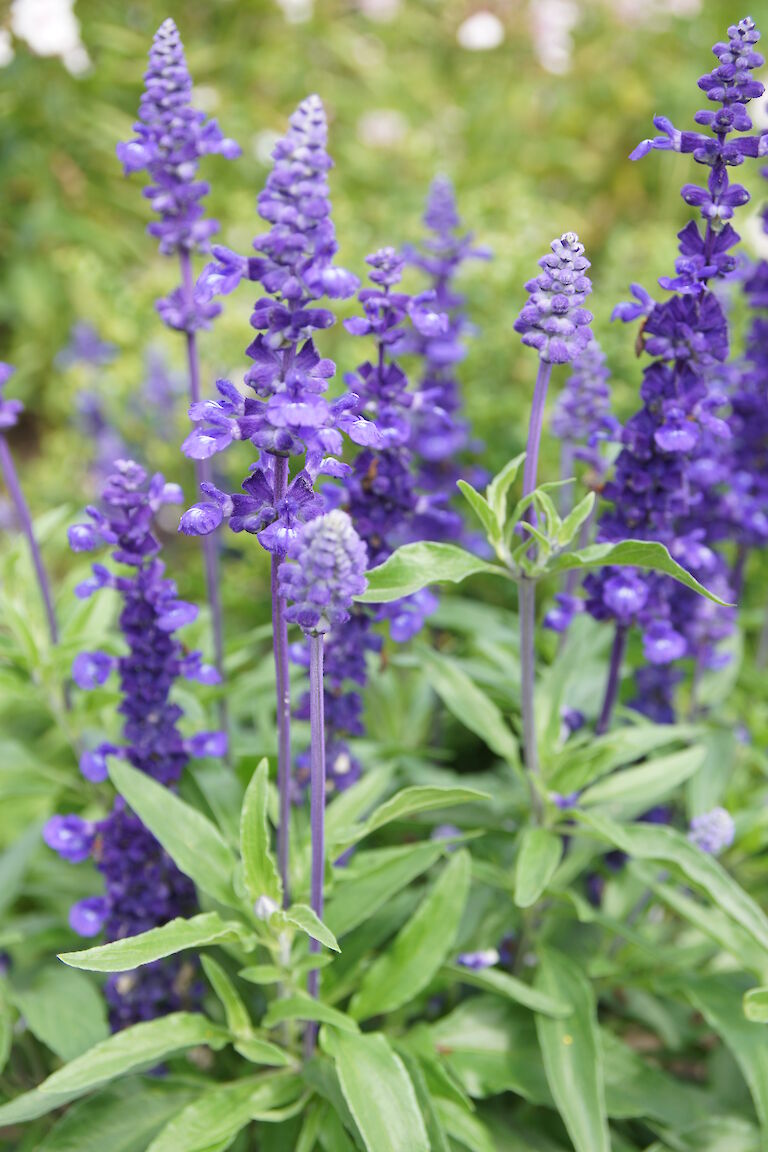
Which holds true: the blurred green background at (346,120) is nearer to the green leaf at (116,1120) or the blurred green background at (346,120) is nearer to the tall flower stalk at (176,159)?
the tall flower stalk at (176,159)

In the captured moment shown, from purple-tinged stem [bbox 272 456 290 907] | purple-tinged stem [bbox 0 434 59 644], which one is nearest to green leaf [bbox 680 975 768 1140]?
purple-tinged stem [bbox 272 456 290 907]

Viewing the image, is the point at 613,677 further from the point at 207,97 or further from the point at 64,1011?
the point at 207,97

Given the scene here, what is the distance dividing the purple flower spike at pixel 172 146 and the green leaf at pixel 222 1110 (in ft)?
8.07

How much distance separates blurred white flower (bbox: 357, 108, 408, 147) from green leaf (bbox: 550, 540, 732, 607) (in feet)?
24.3

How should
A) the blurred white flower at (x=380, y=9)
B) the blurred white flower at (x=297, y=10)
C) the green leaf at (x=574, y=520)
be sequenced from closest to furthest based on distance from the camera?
the green leaf at (x=574, y=520) < the blurred white flower at (x=297, y=10) < the blurred white flower at (x=380, y=9)

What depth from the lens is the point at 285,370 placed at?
7.38ft

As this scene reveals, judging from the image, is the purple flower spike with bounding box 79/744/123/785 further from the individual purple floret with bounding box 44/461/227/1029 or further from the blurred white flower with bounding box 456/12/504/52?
the blurred white flower with bounding box 456/12/504/52

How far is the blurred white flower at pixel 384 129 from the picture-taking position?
911 centimetres

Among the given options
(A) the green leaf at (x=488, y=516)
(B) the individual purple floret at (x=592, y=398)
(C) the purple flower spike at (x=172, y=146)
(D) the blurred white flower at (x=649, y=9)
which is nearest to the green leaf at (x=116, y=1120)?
(A) the green leaf at (x=488, y=516)

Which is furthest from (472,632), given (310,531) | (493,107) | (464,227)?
(493,107)

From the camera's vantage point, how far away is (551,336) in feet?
8.12

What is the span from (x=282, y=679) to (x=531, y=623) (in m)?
0.82

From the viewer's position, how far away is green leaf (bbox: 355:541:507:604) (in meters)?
2.63

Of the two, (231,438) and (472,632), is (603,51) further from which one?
(231,438)
